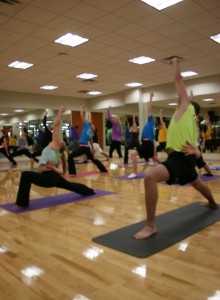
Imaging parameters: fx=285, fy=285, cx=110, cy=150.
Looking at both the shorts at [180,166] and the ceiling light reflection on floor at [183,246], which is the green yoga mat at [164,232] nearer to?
the ceiling light reflection on floor at [183,246]

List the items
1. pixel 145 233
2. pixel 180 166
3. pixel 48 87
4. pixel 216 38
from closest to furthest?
pixel 145 233, pixel 180 166, pixel 216 38, pixel 48 87

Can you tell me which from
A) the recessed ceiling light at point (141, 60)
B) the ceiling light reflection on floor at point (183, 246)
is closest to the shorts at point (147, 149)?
the recessed ceiling light at point (141, 60)

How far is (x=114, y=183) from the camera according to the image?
500 cm

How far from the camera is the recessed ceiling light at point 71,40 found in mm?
5261

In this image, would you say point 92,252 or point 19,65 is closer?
point 92,252

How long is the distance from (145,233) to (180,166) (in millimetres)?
630

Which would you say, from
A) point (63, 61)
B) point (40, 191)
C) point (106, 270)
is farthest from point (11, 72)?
point (106, 270)

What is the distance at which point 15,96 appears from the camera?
10719 millimetres

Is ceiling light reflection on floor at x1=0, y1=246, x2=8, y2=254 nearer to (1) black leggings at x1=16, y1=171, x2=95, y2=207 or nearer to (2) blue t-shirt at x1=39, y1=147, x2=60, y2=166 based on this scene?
(1) black leggings at x1=16, y1=171, x2=95, y2=207

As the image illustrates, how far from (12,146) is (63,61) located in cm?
533

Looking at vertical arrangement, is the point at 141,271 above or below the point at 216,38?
below

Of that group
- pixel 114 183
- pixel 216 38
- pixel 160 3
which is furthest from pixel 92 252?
pixel 216 38

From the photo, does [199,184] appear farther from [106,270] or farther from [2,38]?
[2,38]

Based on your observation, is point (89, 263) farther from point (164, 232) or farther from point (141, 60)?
point (141, 60)
